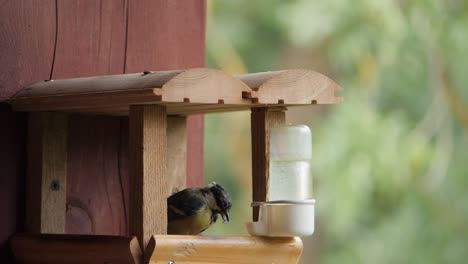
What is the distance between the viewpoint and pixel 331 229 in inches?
255

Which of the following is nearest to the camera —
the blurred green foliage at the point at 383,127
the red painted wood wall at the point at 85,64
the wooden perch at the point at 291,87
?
the wooden perch at the point at 291,87

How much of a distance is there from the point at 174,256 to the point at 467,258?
4571 mm

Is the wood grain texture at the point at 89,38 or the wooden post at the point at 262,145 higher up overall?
the wood grain texture at the point at 89,38

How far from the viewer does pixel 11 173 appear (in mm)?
2371

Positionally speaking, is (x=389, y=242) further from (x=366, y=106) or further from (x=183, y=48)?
(x=183, y=48)

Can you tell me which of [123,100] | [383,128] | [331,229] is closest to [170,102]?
[123,100]

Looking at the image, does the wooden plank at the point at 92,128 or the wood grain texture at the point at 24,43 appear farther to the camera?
the wooden plank at the point at 92,128

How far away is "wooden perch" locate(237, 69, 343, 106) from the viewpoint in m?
2.26

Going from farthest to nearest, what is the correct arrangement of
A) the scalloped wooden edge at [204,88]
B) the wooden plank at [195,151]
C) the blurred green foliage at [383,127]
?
the blurred green foliage at [383,127], the wooden plank at [195,151], the scalloped wooden edge at [204,88]

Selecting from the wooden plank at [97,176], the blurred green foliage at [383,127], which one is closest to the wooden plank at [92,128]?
the wooden plank at [97,176]

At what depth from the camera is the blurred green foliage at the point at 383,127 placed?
6.02 m

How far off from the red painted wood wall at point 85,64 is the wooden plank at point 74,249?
0.20ft

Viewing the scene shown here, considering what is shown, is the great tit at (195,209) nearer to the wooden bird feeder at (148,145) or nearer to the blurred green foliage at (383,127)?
the wooden bird feeder at (148,145)

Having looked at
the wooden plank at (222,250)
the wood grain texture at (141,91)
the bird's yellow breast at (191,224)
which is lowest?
the wooden plank at (222,250)
